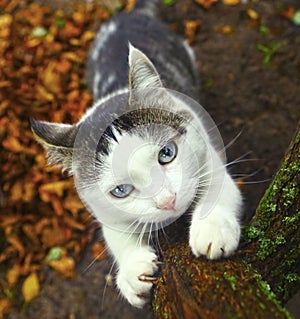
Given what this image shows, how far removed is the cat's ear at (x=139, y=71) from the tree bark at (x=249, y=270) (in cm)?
55

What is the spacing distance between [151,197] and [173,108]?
1.39ft

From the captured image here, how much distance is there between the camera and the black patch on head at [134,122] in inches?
69.6

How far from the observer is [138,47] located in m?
2.78

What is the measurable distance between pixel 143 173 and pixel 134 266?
350mm

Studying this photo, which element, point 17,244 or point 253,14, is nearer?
point 17,244

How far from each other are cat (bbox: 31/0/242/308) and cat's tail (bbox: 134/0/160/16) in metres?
1.49

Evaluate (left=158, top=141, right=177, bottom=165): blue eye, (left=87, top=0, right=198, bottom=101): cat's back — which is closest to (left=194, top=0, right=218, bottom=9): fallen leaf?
(left=87, top=0, right=198, bottom=101): cat's back

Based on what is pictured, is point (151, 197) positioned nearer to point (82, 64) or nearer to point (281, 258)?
point (281, 258)

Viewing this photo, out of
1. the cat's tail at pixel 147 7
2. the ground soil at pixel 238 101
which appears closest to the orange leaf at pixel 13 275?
the ground soil at pixel 238 101

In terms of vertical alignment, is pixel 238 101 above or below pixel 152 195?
below

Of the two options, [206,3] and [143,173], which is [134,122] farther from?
[206,3]

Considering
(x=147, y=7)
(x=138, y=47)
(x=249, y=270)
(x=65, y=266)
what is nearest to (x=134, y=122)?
(x=249, y=270)

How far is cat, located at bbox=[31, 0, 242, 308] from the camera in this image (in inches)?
66.1

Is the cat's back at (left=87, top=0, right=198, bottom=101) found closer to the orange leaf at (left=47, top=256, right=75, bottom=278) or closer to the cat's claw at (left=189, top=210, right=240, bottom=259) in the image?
the orange leaf at (left=47, top=256, right=75, bottom=278)
